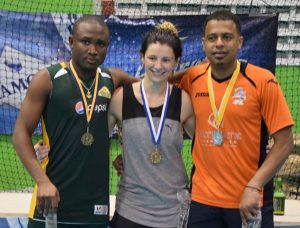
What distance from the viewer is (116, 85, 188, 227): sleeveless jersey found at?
2611 mm

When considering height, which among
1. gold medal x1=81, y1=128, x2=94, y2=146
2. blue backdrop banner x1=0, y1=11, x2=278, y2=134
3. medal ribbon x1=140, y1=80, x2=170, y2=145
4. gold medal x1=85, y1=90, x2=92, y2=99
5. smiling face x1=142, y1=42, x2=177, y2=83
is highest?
blue backdrop banner x1=0, y1=11, x2=278, y2=134

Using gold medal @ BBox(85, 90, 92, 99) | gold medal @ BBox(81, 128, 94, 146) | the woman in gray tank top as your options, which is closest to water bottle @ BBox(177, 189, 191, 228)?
the woman in gray tank top

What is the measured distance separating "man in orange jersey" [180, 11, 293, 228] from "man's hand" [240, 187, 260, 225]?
0.14 ft

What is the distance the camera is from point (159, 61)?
8.69ft

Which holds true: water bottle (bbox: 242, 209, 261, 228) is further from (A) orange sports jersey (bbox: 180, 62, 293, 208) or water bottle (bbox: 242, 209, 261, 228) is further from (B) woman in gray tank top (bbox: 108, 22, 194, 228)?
(B) woman in gray tank top (bbox: 108, 22, 194, 228)

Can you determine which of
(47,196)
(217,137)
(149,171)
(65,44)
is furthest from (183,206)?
(65,44)

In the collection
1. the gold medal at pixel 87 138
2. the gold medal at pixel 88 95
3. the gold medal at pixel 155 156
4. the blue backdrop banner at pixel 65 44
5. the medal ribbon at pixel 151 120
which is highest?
the blue backdrop banner at pixel 65 44

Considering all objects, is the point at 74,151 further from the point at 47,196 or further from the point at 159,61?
the point at 159,61

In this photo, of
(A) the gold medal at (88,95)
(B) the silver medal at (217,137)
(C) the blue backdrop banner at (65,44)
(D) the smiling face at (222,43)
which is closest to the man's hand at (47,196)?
(A) the gold medal at (88,95)

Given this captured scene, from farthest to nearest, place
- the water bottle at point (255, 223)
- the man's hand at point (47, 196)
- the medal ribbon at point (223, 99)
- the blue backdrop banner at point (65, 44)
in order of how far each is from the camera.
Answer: the blue backdrop banner at point (65, 44) → the medal ribbon at point (223, 99) → the water bottle at point (255, 223) → the man's hand at point (47, 196)

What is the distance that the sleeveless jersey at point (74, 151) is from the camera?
8.60 ft

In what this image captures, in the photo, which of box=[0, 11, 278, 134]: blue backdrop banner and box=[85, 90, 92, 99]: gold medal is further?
box=[0, 11, 278, 134]: blue backdrop banner

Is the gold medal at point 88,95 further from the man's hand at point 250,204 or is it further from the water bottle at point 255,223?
the water bottle at point 255,223

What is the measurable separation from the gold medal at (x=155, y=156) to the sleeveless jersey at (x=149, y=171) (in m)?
0.01
